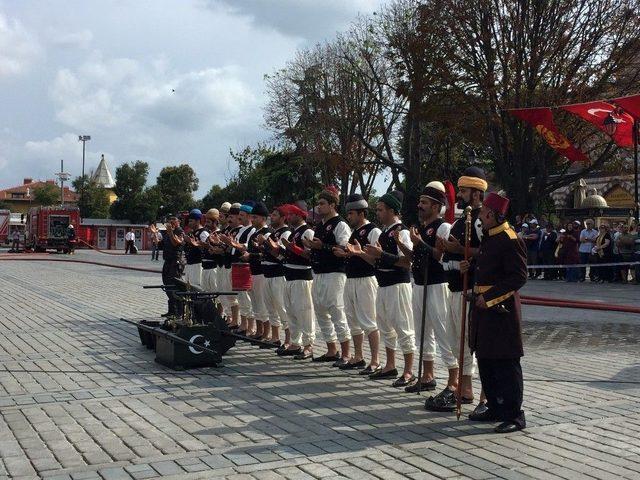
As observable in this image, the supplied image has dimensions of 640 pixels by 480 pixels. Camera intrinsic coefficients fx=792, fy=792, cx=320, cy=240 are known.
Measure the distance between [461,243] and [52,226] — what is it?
51.7 m

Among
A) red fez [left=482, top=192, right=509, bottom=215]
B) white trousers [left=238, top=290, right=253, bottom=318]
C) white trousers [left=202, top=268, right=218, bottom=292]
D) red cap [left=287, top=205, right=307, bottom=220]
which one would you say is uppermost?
red cap [left=287, top=205, right=307, bottom=220]

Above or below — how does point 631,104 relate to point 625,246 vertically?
above

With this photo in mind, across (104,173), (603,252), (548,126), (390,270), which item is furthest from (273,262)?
(104,173)

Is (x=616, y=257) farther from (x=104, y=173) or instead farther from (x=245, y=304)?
(x=104, y=173)

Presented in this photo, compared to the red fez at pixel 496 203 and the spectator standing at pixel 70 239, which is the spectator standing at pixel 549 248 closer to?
the red fez at pixel 496 203

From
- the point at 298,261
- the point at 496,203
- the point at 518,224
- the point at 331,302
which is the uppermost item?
the point at 518,224

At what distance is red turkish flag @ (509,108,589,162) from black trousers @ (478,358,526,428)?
19.3m

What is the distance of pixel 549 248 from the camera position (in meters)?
26.8

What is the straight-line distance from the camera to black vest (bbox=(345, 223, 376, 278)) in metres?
9.36

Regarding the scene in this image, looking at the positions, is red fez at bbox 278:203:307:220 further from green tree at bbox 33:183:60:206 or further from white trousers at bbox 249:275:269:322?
green tree at bbox 33:183:60:206

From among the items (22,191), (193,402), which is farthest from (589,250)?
(22,191)

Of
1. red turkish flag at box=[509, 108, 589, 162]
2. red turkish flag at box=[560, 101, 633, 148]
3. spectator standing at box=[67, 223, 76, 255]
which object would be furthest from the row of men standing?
spectator standing at box=[67, 223, 76, 255]

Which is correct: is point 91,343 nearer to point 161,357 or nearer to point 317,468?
point 161,357

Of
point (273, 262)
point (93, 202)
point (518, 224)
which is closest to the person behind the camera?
point (273, 262)
